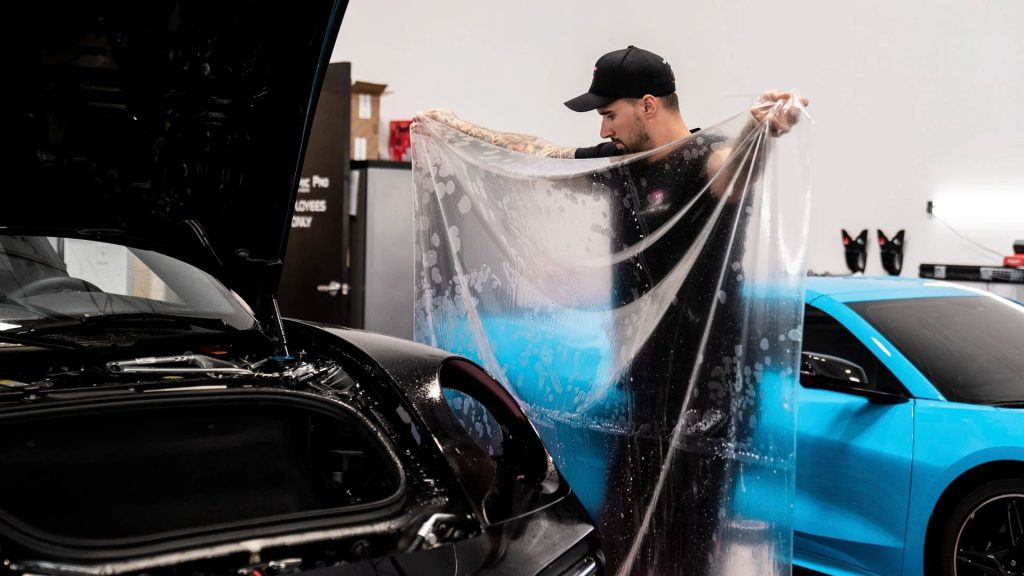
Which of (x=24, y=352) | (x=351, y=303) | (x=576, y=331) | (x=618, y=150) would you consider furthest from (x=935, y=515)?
(x=351, y=303)

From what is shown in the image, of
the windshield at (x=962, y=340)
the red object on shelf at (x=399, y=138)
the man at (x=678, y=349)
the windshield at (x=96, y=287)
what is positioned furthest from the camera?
the red object on shelf at (x=399, y=138)

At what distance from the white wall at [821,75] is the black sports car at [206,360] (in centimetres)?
418

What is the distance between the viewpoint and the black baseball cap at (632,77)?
2.71 meters

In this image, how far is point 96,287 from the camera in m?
2.27

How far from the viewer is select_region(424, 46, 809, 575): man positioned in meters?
2.38

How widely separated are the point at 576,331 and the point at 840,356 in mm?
944

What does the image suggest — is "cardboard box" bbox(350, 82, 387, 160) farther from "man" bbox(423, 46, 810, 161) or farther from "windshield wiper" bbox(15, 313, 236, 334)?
"windshield wiper" bbox(15, 313, 236, 334)

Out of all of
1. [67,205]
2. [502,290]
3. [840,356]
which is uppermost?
[67,205]

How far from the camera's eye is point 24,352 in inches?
72.4

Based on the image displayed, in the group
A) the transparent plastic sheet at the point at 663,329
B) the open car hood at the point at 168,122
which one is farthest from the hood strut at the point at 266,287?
the transparent plastic sheet at the point at 663,329

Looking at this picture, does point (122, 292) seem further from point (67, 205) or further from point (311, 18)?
point (311, 18)

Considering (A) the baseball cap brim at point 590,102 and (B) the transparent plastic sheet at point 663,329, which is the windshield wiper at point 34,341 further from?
(A) the baseball cap brim at point 590,102

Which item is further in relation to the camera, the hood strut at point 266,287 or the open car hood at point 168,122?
the hood strut at point 266,287

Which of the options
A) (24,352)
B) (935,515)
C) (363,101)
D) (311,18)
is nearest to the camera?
(24,352)
